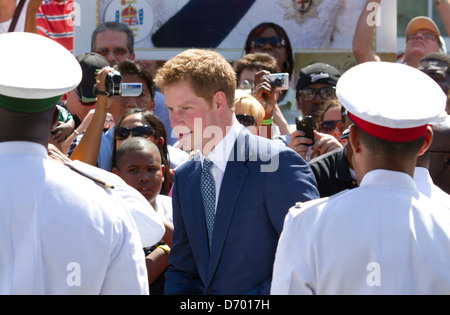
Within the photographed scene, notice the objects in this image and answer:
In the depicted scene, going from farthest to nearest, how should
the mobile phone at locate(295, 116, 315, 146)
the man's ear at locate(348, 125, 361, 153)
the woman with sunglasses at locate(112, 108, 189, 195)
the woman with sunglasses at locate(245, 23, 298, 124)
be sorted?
the woman with sunglasses at locate(245, 23, 298, 124) → the woman with sunglasses at locate(112, 108, 189, 195) → the mobile phone at locate(295, 116, 315, 146) → the man's ear at locate(348, 125, 361, 153)

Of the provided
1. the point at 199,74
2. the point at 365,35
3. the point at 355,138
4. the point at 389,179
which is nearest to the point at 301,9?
the point at 365,35

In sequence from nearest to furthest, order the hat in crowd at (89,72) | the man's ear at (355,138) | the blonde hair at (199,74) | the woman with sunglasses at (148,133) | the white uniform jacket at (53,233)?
the white uniform jacket at (53,233)
the man's ear at (355,138)
the blonde hair at (199,74)
the woman with sunglasses at (148,133)
the hat in crowd at (89,72)

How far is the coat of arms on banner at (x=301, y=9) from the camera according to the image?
6941mm

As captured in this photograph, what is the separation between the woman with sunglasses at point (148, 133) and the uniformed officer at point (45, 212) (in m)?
2.71

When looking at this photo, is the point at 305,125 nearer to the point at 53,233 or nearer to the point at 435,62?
the point at 435,62

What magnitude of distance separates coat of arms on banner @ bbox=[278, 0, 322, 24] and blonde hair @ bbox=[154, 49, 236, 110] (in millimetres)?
3505

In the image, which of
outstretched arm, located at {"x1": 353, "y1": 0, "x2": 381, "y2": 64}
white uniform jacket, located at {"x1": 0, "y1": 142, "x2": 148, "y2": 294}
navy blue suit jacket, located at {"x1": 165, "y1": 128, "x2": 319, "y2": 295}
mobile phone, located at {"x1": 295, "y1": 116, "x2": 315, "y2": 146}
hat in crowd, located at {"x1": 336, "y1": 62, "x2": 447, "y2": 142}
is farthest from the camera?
outstretched arm, located at {"x1": 353, "y1": 0, "x2": 381, "y2": 64}

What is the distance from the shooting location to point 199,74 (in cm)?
354

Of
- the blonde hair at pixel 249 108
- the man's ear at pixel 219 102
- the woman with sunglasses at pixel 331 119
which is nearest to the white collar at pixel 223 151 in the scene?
the man's ear at pixel 219 102

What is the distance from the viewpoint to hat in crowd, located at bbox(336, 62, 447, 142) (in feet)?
7.89

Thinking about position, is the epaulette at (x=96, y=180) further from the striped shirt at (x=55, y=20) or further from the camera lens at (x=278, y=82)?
the striped shirt at (x=55, y=20)

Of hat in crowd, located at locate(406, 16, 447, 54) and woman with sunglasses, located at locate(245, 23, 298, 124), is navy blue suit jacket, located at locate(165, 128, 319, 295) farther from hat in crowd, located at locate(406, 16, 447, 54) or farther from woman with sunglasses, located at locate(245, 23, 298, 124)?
hat in crowd, located at locate(406, 16, 447, 54)

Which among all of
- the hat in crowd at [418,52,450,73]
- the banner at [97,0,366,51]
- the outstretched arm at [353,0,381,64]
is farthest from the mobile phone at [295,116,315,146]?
the banner at [97,0,366,51]
